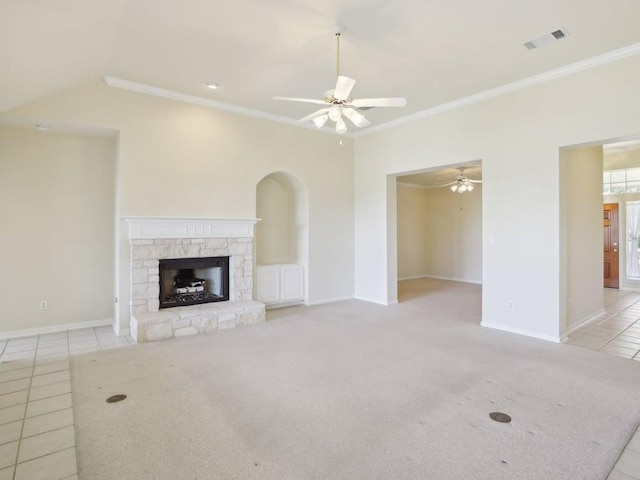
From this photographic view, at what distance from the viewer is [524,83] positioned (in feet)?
15.2

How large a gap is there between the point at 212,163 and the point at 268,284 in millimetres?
2259

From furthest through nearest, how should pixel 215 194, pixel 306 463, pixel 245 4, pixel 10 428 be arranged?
pixel 215 194 → pixel 245 4 → pixel 10 428 → pixel 306 463

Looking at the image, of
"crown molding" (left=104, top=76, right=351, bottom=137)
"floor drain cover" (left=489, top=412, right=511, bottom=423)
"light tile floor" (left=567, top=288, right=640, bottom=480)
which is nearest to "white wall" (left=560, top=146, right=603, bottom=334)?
"light tile floor" (left=567, top=288, right=640, bottom=480)

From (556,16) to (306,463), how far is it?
423cm

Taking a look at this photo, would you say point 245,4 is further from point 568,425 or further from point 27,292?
point 27,292

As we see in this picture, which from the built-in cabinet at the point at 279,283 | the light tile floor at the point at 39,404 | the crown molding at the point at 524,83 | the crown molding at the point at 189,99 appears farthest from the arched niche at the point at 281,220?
the light tile floor at the point at 39,404

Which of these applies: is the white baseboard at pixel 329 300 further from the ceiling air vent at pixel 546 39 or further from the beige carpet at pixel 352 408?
the ceiling air vent at pixel 546 39

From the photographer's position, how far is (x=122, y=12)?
318 cm

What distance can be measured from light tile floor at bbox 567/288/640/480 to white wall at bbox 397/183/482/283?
11.6 feet

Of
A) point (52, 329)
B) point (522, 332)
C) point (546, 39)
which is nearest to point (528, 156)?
point (546, 39)

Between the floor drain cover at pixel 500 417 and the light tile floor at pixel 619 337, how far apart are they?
25.3 inches

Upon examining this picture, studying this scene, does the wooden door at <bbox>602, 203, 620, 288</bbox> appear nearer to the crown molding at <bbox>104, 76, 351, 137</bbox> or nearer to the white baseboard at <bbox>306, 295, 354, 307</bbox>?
the white baseboard at <bbox>306, 295, 354, 307</bbox>

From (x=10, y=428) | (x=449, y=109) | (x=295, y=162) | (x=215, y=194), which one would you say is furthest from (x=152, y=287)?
(x=449, y=109)

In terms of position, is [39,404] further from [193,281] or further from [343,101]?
[343,101]
